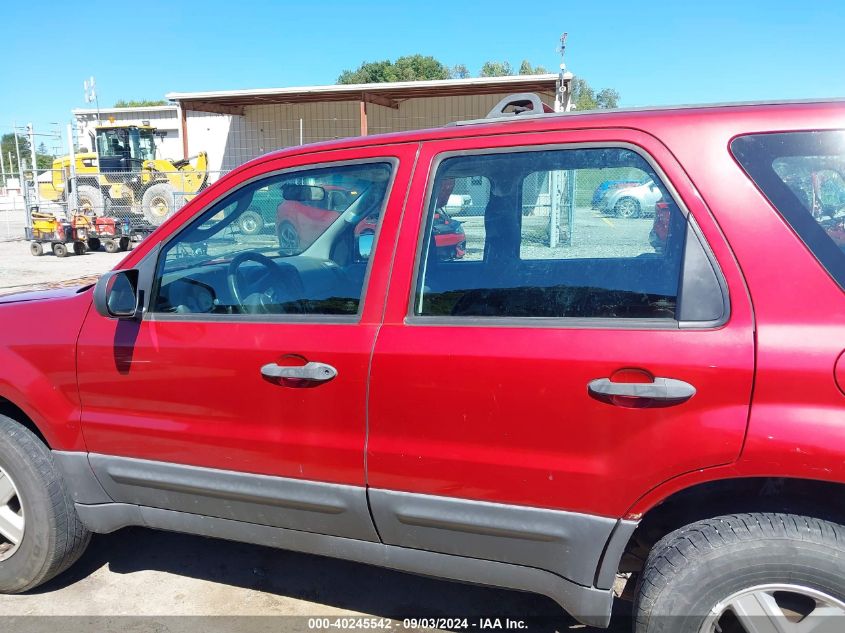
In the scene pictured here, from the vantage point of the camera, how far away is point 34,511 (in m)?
2.74

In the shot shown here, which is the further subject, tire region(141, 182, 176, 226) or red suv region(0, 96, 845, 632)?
tire region(141, 182, 176, 226)

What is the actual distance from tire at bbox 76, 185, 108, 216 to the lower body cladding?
1853 centimetres

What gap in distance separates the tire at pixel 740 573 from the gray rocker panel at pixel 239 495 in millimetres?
966

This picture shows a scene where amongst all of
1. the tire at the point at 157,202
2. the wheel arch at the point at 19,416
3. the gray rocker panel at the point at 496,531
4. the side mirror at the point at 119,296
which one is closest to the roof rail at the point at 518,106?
the gray rocker panel at the point at 496,531

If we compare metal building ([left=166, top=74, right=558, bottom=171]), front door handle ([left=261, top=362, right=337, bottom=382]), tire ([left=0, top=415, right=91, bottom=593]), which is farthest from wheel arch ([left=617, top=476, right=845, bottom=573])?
metal building ([left=166, top=74, right=558, bottom=171])

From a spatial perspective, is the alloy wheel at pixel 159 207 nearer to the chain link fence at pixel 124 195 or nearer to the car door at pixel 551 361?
the chain link fence at pixel 124 195

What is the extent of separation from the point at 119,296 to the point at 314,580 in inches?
62.2

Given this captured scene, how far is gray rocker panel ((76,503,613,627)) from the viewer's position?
2.06 meters

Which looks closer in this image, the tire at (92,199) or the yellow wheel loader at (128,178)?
the yellow wheel loader at (128,178)

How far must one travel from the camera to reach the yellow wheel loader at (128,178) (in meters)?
18.4

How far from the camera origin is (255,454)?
2.38m

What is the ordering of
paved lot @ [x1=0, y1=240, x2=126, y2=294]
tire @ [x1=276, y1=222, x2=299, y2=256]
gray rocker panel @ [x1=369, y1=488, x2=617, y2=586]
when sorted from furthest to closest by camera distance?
paved lot @ [x1=0, y1=240, x2=126, y2=294] < tire @ [x1=276, y1=222, x2=299, y2=256] < gray rocker panel @ [x1=369, y1=488, x2=617, y2=586]

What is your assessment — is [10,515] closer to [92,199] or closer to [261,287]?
[261,287]

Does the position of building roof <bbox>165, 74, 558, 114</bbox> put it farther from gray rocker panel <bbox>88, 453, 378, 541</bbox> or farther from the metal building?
gray rocker panel <bbox>88, 453, 378, 541</bbox>
